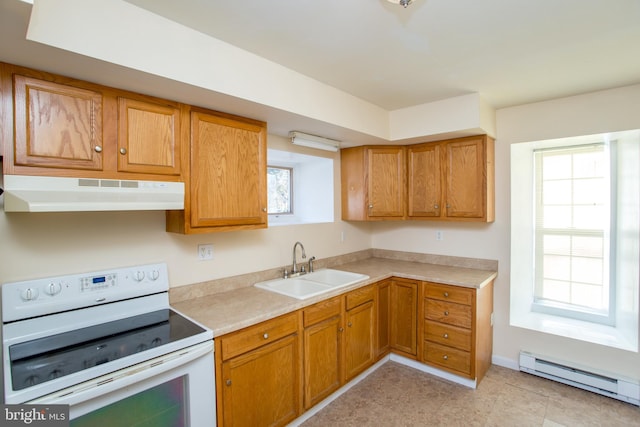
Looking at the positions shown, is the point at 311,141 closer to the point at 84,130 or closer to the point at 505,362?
the point at 84,130

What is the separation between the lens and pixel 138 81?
57.6 inches

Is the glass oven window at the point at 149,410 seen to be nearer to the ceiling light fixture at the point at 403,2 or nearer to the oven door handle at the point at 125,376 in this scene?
the oven door handle at the point at 125,376

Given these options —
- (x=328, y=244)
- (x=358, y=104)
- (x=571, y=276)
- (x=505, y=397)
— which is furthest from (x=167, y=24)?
(x=571, y=276)

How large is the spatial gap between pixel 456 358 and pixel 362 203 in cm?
162

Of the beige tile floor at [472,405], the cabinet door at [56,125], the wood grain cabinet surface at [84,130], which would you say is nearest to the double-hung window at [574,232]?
the beige tile floor at [472,405]

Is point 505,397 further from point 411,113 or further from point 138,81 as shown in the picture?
point 138,81

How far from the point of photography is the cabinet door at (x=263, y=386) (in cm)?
165

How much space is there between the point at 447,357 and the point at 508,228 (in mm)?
1293

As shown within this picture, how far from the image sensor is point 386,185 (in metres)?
3.16

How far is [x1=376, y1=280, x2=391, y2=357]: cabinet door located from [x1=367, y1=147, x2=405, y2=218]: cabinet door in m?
0.73

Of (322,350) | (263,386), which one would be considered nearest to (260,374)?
(263,386)

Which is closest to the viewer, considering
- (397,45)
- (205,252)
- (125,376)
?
(125,376)

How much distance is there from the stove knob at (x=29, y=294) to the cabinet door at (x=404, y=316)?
2.54 m

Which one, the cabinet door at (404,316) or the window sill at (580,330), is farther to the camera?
the cabinet door at (404,316)
